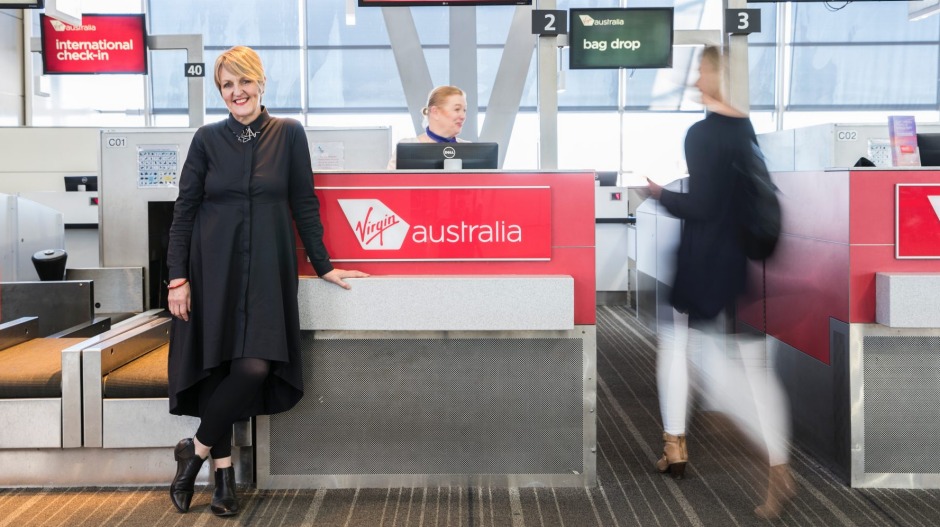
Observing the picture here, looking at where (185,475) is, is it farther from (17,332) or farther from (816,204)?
(816,204)

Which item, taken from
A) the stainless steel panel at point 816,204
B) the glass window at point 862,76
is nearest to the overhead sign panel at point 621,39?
the stainless steel panel at point 816,204

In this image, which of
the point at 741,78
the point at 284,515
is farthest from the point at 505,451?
the point at 741,78

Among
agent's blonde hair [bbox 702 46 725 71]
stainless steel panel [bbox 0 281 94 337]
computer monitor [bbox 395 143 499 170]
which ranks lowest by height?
stainless steel panel [bbox 0 281 94 337]

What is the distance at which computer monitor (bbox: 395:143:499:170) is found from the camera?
130 inches

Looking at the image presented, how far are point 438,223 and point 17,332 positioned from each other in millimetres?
1958

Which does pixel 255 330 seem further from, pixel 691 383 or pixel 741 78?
pixel 741 78

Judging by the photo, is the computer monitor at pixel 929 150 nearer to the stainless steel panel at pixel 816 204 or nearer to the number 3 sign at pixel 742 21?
the stainless steel panel at pixel 816 204

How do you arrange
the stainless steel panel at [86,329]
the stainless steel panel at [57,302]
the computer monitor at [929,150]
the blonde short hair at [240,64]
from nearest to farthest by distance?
the blonde short hair at [240,64], the computer monitor at [929,150], the stainless steel panel at [86,329], the stainless steel panel at [57,302]

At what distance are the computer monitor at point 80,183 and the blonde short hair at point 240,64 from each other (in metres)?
6.07

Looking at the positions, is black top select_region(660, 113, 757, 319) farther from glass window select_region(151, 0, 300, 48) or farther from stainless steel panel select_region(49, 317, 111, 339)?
glass window select_region(151, 0, 300, 48)

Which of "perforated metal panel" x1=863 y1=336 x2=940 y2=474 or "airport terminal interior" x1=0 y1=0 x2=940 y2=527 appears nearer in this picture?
"airport terminal interior" x1=0 y1=0 x2=940 y2=527

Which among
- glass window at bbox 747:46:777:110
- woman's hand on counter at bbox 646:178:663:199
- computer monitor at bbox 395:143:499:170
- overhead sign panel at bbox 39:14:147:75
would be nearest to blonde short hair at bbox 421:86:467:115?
computer monitor at bbox 395:143:499:170

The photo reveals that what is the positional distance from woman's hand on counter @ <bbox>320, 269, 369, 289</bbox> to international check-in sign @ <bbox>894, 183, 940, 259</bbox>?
5.98ft

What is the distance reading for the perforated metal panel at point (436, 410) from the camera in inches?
121
